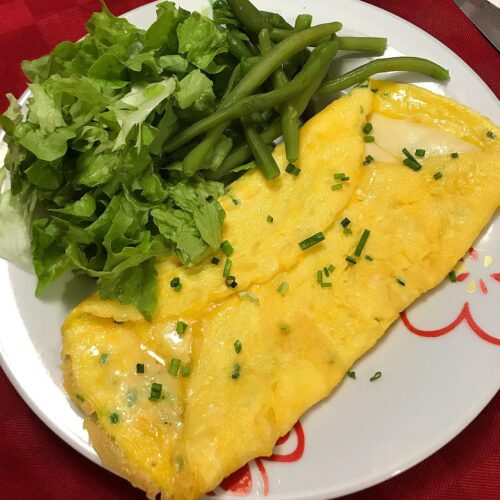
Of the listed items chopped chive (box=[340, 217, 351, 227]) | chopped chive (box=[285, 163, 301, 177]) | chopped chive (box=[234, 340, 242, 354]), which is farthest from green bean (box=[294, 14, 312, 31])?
chopped chive (box=[234, 340, 242, 354])

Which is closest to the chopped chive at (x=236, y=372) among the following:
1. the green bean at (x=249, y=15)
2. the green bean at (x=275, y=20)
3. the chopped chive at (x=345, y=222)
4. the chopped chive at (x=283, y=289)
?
the chopped chive at (x=283, y=289)

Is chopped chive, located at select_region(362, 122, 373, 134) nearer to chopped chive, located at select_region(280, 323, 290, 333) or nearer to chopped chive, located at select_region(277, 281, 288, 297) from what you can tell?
chopped chive, located at select_region(277, 281, 288, 297)

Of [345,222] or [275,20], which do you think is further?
[275,20]

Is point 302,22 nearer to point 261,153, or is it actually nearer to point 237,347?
point 261,153

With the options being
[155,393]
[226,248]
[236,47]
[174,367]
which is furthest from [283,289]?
[236,47]

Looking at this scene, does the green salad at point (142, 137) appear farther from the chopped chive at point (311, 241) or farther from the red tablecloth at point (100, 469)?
the red tablecloth at point (100, 469)

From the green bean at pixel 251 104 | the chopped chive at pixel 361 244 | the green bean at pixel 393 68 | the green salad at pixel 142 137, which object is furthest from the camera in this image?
the green bean at pixel 393 68
